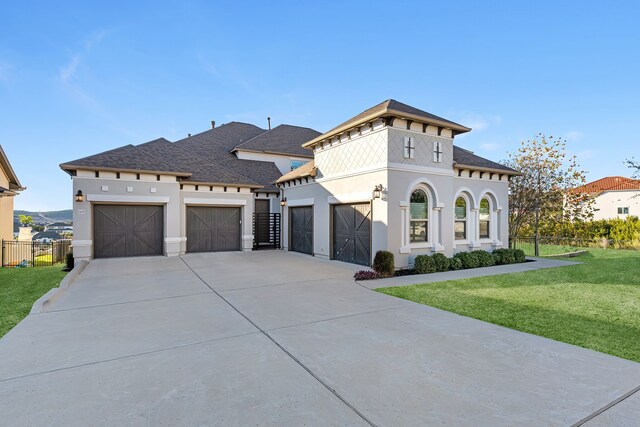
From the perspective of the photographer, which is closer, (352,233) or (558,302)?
(558,302)

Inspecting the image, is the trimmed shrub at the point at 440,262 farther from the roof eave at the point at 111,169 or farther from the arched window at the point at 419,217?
the roof eave at the point at 111,169

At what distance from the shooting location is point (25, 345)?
4305 mm

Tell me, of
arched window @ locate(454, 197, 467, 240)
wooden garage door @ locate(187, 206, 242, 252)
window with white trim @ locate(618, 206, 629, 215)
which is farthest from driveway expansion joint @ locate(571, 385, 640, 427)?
window with white trim @ locate(618, 206, 629, 215)

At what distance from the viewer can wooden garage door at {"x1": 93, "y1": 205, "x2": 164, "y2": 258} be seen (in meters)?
13.2

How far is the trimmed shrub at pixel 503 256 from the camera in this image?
41.8 feet

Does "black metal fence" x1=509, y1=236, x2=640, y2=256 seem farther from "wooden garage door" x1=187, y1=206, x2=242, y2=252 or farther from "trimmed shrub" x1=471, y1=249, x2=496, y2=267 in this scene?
"wooden garage door" x1=187, y1=206, x2=242, y2=252

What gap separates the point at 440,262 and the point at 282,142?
15749mm

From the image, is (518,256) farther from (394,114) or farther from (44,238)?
(44,238)

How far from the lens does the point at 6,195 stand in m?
15.7

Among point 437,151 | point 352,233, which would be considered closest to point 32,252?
point 352,233

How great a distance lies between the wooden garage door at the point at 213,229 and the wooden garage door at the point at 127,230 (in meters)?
1.37

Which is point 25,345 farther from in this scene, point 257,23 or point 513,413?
point 257,23

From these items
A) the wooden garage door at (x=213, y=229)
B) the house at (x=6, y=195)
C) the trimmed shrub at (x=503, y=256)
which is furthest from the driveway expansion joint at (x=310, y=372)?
the house at (x=6, y=195)

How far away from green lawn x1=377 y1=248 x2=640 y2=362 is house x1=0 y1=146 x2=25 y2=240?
20931mm
